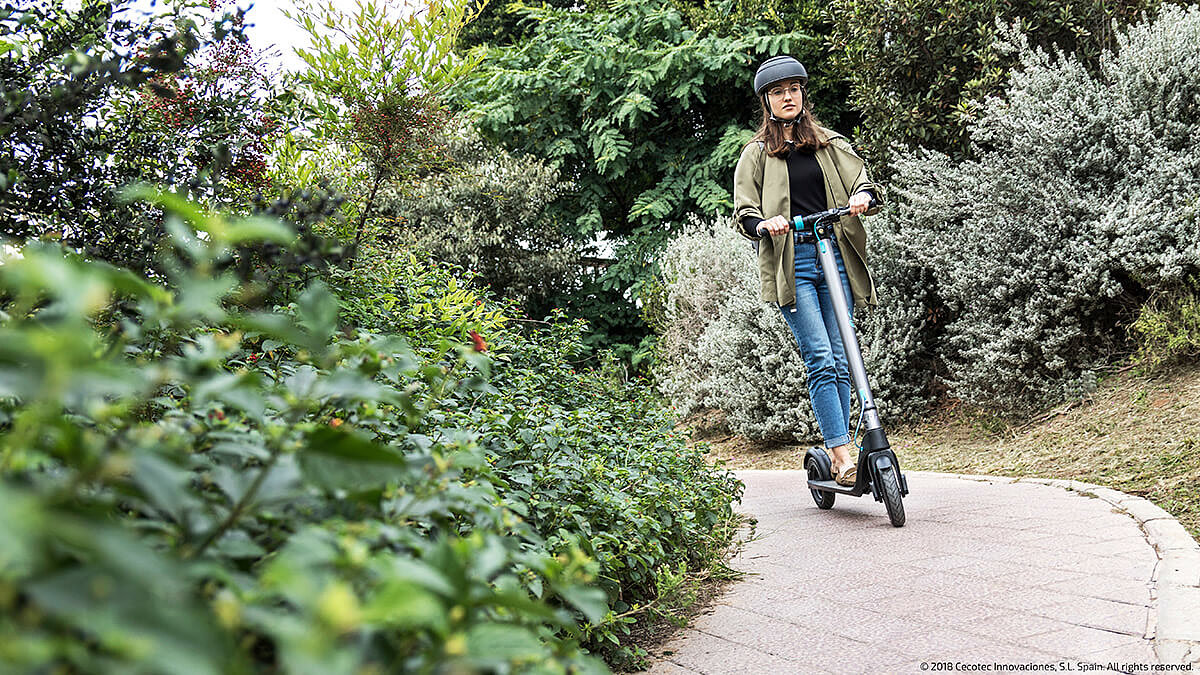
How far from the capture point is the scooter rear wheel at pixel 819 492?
3826 mm

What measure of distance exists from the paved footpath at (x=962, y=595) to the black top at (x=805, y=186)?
1.38 metres

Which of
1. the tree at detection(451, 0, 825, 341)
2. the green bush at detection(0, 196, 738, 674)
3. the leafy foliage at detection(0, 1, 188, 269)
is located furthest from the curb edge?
the tree at detection(451, 0, 825, 341)

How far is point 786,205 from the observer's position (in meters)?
3.91

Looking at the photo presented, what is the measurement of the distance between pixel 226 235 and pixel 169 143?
243 centimetres

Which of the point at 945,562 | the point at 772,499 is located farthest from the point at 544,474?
the point at 772,499

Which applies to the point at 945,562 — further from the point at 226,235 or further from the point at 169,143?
the point at 169,143

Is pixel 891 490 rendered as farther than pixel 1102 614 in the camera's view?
Yes

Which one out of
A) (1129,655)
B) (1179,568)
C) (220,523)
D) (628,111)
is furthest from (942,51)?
(220,523)

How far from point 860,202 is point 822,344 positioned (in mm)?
623

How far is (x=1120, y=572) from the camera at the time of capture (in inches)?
99.1

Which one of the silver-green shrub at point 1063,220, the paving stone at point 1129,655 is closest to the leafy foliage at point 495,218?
the silver-green shrub at point 1063,220

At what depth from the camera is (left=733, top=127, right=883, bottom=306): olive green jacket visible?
379cm

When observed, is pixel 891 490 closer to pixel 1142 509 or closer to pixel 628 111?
pixel 1142 509

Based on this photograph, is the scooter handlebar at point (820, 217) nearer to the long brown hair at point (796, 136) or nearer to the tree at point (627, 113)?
the long brown hair at point (796, 136)
